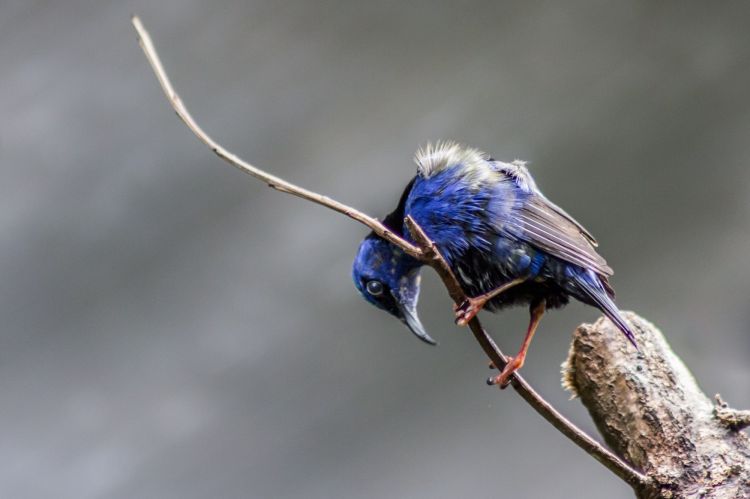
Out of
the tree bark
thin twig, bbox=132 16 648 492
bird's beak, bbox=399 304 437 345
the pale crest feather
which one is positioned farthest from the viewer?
bird's beak, bbox=399 304 437 345

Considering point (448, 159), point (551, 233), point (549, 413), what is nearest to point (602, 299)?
point (551, 233)

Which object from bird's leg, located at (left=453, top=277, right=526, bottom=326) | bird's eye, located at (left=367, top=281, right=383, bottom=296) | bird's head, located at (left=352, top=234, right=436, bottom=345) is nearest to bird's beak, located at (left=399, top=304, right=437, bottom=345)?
bird's head, located at (left=352, top=234, right=436, bottom=345)

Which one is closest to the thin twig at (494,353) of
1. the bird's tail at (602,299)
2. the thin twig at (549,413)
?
the thin twig at (549,413)

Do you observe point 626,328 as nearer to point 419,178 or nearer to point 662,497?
point 662,497

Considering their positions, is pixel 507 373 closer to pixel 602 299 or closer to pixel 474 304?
pixel 474 304

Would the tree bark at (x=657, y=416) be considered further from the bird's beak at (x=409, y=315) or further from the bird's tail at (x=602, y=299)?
the bird's beak at (x=409, y=315)

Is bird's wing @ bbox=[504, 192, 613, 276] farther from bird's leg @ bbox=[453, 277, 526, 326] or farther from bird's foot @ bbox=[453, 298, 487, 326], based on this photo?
bird's foot @ bbox=[453, 298, 487, 326]

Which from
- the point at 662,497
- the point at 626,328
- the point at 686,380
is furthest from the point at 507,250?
the point at 662,497
